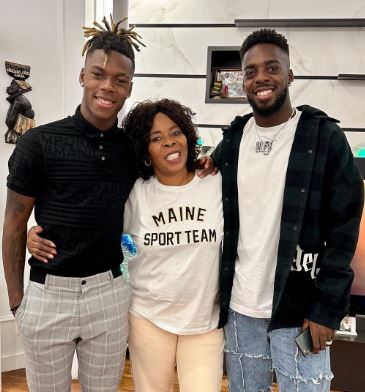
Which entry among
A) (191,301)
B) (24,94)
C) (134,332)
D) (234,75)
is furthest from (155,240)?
(234,75)

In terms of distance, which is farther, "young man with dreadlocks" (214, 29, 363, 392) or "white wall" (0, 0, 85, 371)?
"white wall" (0, 0, 85, 371)

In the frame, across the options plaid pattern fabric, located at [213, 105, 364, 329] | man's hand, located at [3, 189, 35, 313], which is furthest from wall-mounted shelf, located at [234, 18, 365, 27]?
man's hand, located at [3, 189, 35, 313]

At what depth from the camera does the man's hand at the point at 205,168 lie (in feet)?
4.72

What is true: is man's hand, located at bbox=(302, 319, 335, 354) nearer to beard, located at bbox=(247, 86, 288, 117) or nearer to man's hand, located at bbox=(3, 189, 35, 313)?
beard, located at bbox=(247, 86, 288, 117)

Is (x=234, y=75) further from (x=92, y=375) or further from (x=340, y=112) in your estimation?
(x=92, y=375)

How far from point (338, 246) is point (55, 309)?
35.3 inches

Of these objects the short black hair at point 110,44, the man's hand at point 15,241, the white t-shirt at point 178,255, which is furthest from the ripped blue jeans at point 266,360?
the short black hair at point 110,44

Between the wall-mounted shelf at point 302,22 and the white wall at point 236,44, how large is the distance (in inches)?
1.4

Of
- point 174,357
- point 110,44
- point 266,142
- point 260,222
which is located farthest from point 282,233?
point 110,44

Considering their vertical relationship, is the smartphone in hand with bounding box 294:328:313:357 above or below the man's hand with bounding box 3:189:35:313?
below

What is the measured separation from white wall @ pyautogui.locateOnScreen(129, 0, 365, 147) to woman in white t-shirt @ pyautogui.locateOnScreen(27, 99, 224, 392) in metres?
1.37

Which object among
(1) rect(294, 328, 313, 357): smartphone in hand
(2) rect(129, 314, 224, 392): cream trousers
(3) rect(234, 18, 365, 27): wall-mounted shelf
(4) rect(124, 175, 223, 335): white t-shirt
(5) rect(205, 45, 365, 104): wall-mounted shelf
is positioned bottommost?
(2) rect(129, 314, 224, 392): cream trousers

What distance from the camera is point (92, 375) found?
1337 mm

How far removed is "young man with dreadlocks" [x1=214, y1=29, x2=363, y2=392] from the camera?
1207 millimetres
